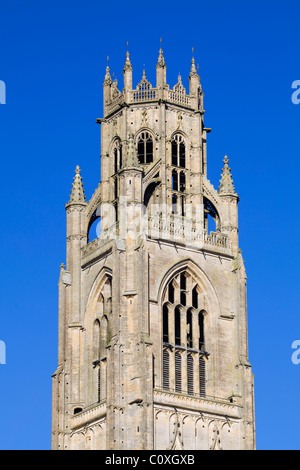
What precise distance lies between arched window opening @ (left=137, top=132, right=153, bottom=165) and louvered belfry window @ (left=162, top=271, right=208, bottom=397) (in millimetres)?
7860

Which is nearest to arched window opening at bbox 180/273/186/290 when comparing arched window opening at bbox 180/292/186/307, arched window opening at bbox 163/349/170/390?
arched window opening at bbox 180/292/186/307

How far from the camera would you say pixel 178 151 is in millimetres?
109375

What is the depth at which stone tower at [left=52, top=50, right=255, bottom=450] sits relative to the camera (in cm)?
10038

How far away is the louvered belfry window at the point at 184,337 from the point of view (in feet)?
336

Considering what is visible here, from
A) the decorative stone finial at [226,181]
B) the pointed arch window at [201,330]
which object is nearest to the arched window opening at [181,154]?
the decorative stone finial at [226,181]

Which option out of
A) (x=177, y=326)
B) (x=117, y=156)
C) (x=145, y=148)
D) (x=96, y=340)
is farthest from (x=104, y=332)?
(x=145, y=148)

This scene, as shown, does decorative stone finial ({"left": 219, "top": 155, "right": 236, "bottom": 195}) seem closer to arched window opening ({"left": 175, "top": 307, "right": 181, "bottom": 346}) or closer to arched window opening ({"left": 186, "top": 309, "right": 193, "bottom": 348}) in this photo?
arched window opening ({"left": 186, "top": 309, "right": 193, "bottom": 348})

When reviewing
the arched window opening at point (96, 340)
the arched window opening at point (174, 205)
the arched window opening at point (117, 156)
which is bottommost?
the arched window opening at point (96, 340)

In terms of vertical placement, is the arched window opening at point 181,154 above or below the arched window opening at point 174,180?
above

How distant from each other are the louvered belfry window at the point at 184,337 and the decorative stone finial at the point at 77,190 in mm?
8879

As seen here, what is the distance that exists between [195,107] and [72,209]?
9.89 meters

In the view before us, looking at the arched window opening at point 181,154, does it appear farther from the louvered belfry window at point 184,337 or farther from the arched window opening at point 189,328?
the arched window opening at point 189,328

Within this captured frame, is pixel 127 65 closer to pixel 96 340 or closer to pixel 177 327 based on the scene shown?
pixel 177 327
